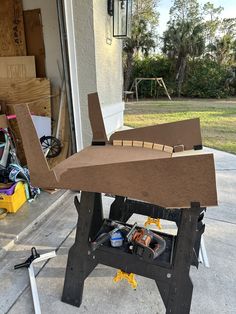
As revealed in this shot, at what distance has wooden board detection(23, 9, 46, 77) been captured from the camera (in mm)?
2459

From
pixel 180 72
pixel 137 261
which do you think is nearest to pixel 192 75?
pixel 180 72

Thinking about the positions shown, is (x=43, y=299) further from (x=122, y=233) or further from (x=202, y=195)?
(x=202, y=195)

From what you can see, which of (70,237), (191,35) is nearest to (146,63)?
(191,35)

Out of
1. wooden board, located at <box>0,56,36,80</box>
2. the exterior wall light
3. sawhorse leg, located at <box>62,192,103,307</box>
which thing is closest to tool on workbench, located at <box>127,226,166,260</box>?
sawhorse leg, located at <box>62,192,103,307</box>

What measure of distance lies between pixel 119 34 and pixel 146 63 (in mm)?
11656

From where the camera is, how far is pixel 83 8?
7.40ft

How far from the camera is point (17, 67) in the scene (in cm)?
254

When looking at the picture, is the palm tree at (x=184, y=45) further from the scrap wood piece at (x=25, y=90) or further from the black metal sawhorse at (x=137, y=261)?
the black metal sawhorse at (x=137, y=261)

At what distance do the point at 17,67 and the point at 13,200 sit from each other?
1.32 meters

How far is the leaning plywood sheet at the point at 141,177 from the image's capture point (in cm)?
92

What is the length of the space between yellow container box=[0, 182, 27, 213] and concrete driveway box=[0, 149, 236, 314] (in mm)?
316

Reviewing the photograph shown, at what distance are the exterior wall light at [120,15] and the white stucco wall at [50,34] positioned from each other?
78 centimetres

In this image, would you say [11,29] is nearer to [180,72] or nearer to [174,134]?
[174,134]

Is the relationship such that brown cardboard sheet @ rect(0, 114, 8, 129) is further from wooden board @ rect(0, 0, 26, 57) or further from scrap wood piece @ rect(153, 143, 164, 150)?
Result: scrap wood piece @ rect(153, 143, 164, 150)
